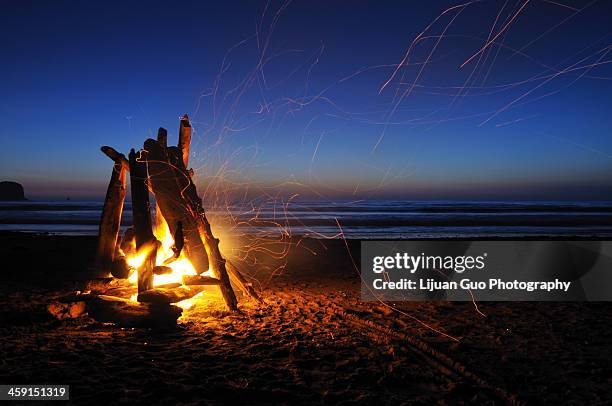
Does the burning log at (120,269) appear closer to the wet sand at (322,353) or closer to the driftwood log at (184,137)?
the wet sand at (322,353)

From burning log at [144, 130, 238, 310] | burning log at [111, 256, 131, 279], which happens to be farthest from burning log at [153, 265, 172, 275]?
burning log at [111, 256, 131, 279]

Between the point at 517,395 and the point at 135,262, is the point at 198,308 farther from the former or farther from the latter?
the point at 517,395

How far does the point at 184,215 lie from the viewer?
6.67m

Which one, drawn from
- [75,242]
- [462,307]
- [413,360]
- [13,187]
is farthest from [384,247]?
Answer: [13,187]

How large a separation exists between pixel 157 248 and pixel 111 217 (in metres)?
1.33

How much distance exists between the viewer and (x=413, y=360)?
4.69m

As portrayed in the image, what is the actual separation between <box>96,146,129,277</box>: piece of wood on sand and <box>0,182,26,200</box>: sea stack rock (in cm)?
9600

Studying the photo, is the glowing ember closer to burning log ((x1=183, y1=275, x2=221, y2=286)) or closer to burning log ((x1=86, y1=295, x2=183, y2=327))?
burning log ((x1=183, y1=275, x2=221, y2=286))

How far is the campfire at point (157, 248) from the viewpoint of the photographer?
19.5 feet

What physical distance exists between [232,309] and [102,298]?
76.0 inches

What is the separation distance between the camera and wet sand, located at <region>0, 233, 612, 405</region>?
12.7 feet

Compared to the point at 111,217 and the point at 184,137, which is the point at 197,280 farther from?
the point at 184,137

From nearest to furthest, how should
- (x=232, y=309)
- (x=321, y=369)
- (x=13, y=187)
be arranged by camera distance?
(x=321, y=369), (x=232, y=309), (x=13, y=187)

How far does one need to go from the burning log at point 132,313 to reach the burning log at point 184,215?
0.97 m
